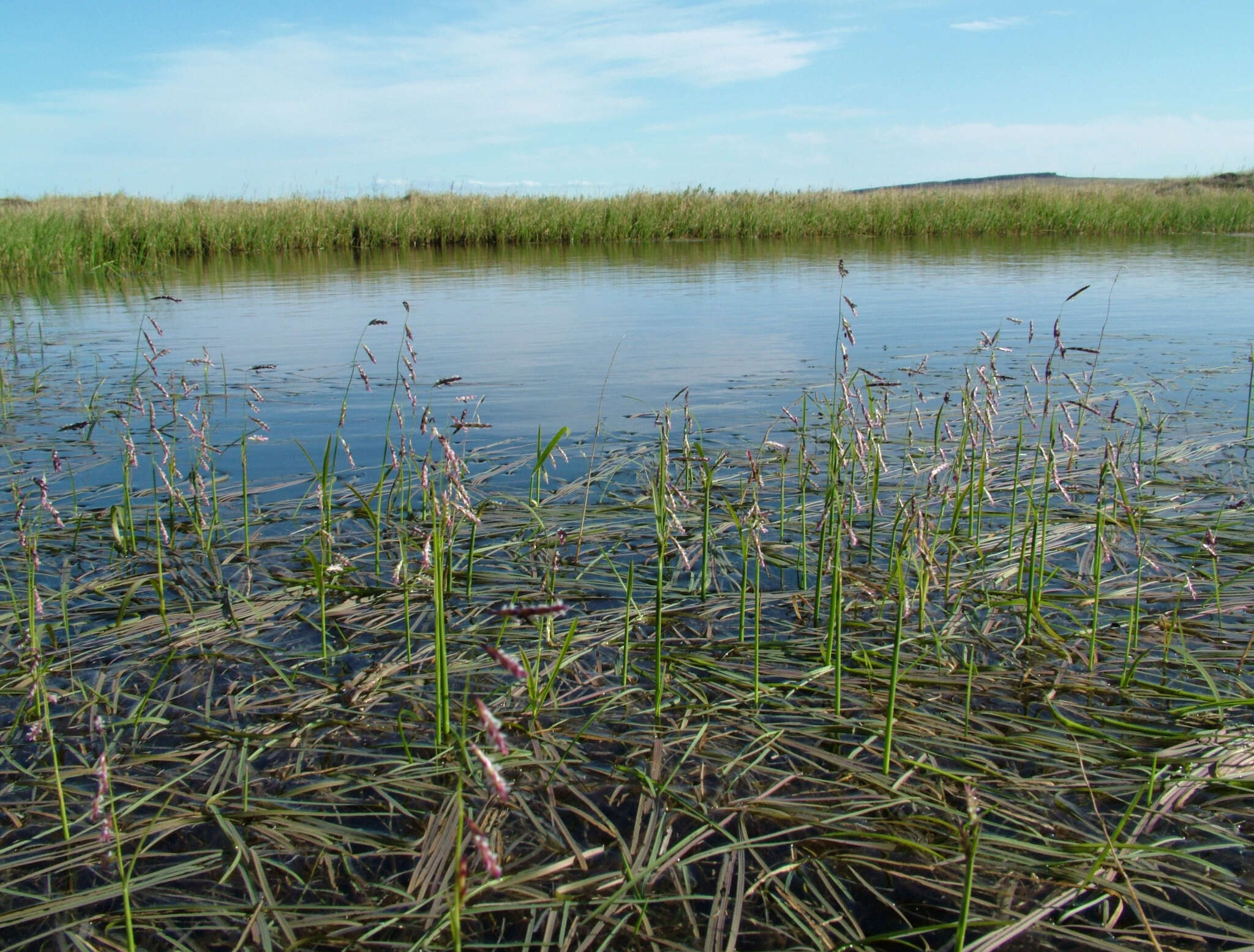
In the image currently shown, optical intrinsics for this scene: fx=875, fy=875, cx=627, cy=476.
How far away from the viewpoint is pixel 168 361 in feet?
24.8

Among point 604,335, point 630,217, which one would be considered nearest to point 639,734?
point 604,335

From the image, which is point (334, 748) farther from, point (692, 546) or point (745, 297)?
point (745, 297)

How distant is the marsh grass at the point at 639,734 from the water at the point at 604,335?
1.66 meters

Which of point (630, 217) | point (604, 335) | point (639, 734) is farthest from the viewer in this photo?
point (630, 217)

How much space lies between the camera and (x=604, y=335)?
910cm

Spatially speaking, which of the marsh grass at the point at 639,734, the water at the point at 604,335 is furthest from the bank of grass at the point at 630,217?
the marsh grass at the point at 639,734

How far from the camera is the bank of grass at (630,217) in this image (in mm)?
21391

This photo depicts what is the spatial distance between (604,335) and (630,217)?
60.1 feet

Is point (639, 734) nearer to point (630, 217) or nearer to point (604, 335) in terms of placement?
point (604, 335)

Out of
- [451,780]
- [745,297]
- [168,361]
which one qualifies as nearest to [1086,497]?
[451,780]

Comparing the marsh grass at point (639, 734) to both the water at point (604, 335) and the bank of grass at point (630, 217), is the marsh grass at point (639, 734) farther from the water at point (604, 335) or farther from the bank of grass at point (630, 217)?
the bank of grass at point (630, 217)

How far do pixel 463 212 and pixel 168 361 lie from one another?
18.3m

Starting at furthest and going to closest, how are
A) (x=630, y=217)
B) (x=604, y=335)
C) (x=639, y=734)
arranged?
(x=630, y=217), (x=604, y=335), (x=639, y=734)

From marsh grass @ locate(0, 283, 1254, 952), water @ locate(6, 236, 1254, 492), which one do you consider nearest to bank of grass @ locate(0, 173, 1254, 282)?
water @ locate(6, 236, 1254, 492)
